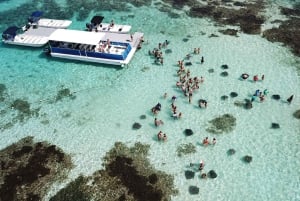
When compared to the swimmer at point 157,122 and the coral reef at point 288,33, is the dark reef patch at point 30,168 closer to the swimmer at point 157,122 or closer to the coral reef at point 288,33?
the swimmer at point 157,122

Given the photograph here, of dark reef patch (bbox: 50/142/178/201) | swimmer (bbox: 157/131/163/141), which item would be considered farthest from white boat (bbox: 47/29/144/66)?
dark reef patch (bbox: 50/142/178/201)

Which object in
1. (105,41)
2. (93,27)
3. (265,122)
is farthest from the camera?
(93,27)

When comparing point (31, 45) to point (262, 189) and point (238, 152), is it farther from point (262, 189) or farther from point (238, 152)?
point (262, 189)

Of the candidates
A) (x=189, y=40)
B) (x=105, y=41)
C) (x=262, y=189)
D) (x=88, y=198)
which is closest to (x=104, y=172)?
(x=88, y=198)

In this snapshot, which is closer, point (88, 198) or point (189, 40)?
point (88, 198)

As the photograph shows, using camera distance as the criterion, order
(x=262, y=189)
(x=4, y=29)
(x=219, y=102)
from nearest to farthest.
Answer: (x=262, y=189) < (x=219, y=102) < (x=4, y=29)

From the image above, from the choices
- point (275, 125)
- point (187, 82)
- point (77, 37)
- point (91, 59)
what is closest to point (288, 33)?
point (187, 82)

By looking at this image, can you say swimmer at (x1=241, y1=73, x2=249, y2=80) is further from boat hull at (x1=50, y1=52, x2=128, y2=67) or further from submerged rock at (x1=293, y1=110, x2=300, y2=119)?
boat hull at (x1=50, y1=52, x2=128, y2=67)

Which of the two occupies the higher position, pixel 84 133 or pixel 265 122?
pixel 265 122
